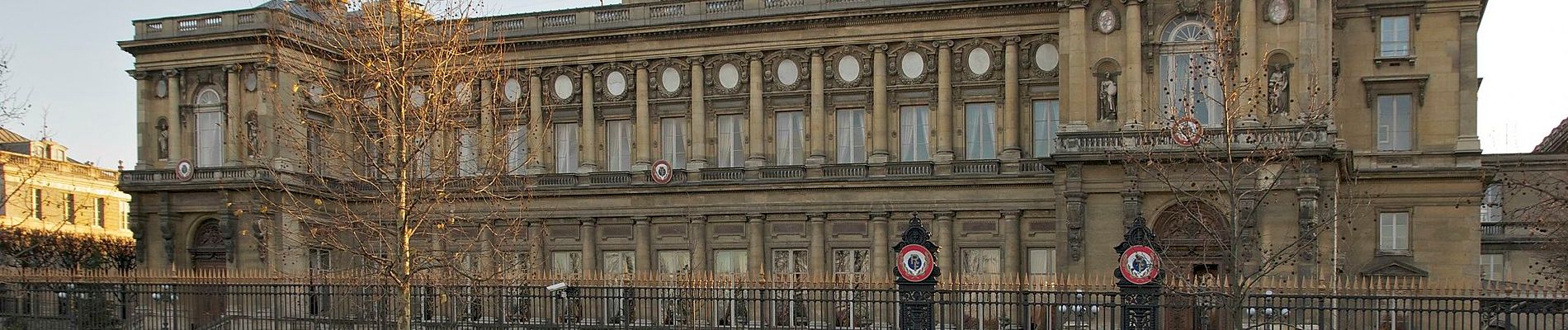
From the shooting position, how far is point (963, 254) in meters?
45.1

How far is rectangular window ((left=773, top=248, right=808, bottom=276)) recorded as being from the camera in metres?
47.1

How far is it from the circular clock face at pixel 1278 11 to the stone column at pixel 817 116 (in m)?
14.0

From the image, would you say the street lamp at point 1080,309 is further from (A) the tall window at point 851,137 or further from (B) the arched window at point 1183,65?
(A) the tall window at point 851,137

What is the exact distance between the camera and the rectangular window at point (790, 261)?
154ft

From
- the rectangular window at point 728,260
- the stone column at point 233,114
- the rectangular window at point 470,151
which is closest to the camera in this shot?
the rectangular window at point 470,151

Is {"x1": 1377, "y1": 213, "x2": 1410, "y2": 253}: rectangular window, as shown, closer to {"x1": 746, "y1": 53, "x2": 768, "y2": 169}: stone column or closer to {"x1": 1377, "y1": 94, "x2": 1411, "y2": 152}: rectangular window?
{"x1": 1377, "y1": 94, "x2": 1411, "y2": 152}: rectangular window

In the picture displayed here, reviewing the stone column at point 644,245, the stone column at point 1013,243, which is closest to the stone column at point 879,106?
the stone column at point 1013,243

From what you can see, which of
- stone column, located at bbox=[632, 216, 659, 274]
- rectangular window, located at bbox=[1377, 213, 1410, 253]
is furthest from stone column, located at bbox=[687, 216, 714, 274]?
rectangular window, located at bbox=[1377, 213, 1410, 253]

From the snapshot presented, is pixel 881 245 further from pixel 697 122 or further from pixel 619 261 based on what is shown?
pixel 619 261

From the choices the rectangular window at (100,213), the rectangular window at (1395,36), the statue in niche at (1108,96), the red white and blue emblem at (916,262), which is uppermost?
the rectangular window at (1395,36)

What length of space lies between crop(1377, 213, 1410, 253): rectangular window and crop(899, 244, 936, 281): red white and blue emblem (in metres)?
21.5

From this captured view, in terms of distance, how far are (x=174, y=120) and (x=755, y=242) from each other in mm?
19299

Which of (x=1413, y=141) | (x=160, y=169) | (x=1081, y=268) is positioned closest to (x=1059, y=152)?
(x=1081, y=268)

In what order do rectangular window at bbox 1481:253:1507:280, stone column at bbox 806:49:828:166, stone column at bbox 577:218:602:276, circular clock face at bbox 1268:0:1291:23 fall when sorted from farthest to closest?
rectangular window at bbox 1481:253:1507:280, stone column at bbox 577:218:602:276, stone column at bbox 806:49:828:166, circular clock face at bbox 1268:0:1291:23
